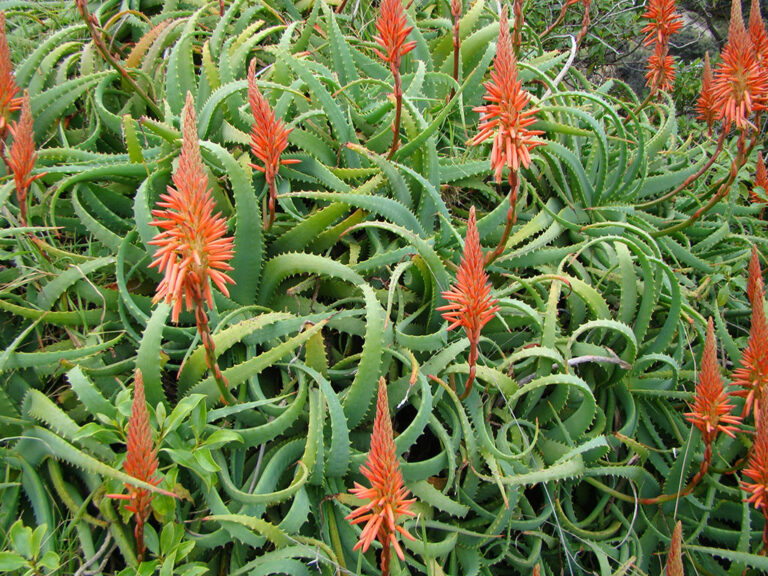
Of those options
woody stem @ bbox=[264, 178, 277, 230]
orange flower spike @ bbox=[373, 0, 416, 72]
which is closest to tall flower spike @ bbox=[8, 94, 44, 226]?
→ woody stem @ bbox=[264, 178, 277, 230]

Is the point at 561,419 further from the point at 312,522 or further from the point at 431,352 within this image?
the point at 312,522

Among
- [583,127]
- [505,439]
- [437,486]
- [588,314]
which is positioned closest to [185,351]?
[437,486]

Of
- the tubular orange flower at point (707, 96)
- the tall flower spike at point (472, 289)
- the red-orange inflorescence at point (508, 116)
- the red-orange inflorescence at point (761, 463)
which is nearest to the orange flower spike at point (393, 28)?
the red-orange inflorescence at point (508, 116)

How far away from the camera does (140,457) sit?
3.12 feet

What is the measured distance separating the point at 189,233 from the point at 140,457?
38cm

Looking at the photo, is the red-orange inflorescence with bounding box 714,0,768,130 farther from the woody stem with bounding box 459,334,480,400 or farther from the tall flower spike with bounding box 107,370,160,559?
the tall flower spike with bounding box 107,370,160,559

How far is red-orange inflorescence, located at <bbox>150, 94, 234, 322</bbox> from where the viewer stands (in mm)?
800

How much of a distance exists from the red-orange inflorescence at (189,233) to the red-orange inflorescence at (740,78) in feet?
4.16

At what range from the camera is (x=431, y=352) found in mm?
1452

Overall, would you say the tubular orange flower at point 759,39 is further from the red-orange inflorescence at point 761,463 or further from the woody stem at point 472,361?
the woody stem at point 472,361

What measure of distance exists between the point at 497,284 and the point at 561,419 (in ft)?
1.30

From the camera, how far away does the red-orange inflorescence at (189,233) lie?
0.80m

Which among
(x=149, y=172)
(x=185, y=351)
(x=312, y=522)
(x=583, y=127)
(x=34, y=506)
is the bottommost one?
(x=312, y=522)

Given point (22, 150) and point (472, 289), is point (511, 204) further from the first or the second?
point (22, 150)
